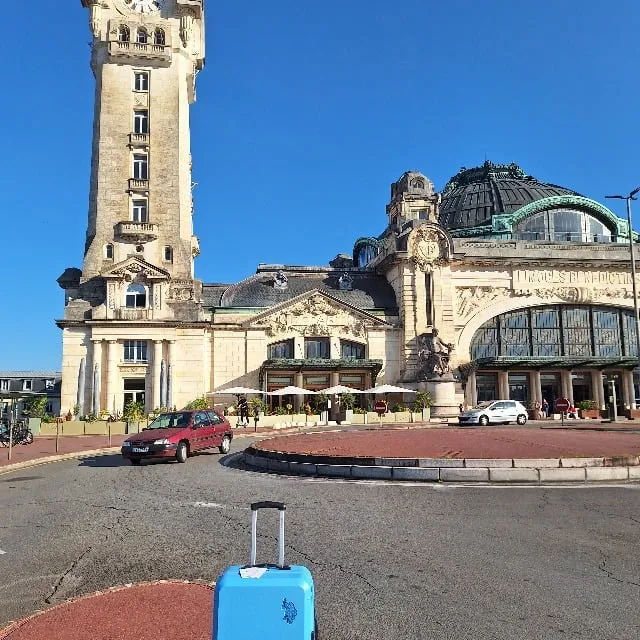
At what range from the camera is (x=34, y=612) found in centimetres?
562

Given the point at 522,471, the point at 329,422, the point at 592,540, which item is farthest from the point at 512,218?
the point at 592,540

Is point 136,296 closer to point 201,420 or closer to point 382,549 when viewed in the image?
point 201,420

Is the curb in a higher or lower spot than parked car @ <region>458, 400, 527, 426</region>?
lower

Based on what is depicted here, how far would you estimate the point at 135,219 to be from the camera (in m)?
49.2

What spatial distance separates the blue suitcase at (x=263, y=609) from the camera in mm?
3219

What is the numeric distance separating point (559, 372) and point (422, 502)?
155ft

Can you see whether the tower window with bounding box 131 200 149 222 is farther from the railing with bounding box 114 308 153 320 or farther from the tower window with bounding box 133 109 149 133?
the railing with bounding box 114 308 153 320

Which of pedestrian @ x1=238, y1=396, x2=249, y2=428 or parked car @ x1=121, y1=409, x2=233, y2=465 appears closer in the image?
parked car @ x1=121, y1=409, x2=233, y2=465

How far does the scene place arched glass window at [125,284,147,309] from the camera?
46.9 m

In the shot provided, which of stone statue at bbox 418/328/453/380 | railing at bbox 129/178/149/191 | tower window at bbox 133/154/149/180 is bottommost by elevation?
stone statue at bbox 418/328/453/380

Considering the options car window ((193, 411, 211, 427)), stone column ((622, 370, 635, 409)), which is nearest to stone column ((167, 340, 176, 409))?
car window ((193, 411, 211, 427))

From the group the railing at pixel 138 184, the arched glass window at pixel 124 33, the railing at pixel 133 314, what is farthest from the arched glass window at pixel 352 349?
the arched glass window at pixel 124 33

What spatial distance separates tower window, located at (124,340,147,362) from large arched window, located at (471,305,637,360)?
2869cm

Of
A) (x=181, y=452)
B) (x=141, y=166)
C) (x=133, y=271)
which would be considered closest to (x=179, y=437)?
(x=181, y=452)
